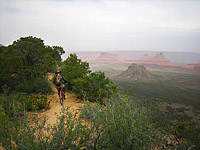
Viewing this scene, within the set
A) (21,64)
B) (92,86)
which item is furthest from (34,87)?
(92,86)

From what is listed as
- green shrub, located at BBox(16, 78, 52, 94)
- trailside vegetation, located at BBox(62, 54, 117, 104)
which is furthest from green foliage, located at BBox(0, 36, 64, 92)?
trailside vegetation, located at BBox(62, 54, 117, 104)

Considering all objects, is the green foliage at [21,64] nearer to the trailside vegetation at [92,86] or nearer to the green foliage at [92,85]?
the trailside vegetation at [92,86]

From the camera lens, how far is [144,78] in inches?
2148

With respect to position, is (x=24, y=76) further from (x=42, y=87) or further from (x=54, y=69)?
(x=54, y=69)

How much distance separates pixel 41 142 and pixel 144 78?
55.3m

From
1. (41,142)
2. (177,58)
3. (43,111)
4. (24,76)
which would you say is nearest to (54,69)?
(24,76)

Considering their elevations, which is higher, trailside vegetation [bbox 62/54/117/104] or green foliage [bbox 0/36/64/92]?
green foliage [bbox 0/36/64/92]

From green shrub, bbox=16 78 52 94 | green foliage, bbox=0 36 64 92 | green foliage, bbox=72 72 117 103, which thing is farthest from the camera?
green foliage, bbox=72 72 117 103

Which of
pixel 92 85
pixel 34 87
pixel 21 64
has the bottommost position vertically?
pixel 34 87

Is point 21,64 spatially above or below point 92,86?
→ above

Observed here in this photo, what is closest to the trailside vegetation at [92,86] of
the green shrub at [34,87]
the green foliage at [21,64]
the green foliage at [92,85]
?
the green foliage at [92,85]

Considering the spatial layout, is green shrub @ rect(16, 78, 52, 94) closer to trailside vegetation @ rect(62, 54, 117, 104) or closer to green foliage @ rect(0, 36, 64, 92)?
green foliage @ rect(0, 36, 64, 92)

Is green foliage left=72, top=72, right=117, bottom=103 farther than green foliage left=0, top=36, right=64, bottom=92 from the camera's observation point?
Yes

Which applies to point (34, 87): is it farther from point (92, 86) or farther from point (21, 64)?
point (92, 86)
